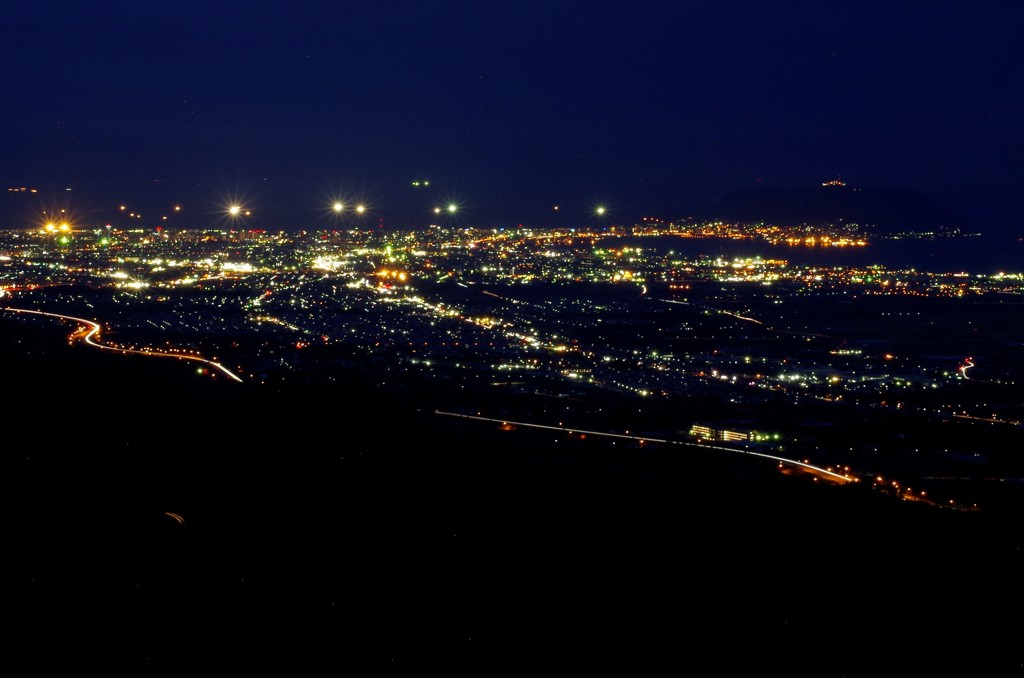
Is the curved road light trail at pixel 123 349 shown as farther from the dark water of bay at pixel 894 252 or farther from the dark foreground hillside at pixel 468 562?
the dark water of bay at pixel 894 252

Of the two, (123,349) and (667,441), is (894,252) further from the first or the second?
(667,441)

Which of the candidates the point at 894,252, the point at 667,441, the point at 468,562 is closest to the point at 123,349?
Answer: the point at 667,441

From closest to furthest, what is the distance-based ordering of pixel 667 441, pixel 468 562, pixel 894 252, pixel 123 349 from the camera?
pixel 468 562 → pixel 667 441 → pixel 123 349 → pixel 894 252

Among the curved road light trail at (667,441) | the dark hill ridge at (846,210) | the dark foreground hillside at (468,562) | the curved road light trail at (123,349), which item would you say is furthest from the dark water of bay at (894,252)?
the dark foreground hillside at (468,562)

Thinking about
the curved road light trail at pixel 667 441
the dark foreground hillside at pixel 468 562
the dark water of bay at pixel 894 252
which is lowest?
the dark water of bay at pixel 894 252

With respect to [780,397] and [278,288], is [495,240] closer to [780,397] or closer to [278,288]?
[278,288]

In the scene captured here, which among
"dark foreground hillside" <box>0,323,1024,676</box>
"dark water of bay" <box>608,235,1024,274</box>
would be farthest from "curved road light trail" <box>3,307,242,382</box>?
"dark water of bay" <box>608,235,1024,274</box>
